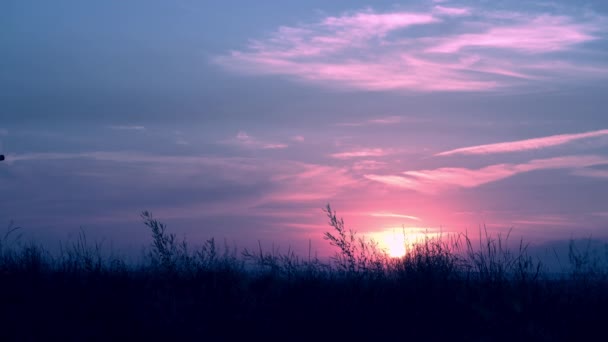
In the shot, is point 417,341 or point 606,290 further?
point 606,290

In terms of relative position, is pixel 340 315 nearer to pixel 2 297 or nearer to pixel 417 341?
pixel 417 341

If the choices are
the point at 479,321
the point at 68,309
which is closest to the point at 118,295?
the point at 68,309

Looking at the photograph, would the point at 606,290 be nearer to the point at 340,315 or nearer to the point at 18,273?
the point at 340,315

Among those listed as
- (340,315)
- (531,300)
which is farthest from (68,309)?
(531,300)

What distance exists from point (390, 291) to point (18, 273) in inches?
258

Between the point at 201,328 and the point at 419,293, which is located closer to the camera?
the point at 201,328

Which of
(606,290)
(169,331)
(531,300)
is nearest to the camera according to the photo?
(169,331)

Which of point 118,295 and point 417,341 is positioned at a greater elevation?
point 118,295

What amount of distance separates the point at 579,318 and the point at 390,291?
3.01 meters

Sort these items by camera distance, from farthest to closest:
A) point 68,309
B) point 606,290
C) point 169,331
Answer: point 606,290 → point 68,309 → point 169,331

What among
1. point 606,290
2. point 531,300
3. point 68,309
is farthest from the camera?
point 606,290

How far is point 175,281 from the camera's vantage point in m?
11.7

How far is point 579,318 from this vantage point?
33.1ft

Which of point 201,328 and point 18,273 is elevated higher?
point 18,273
